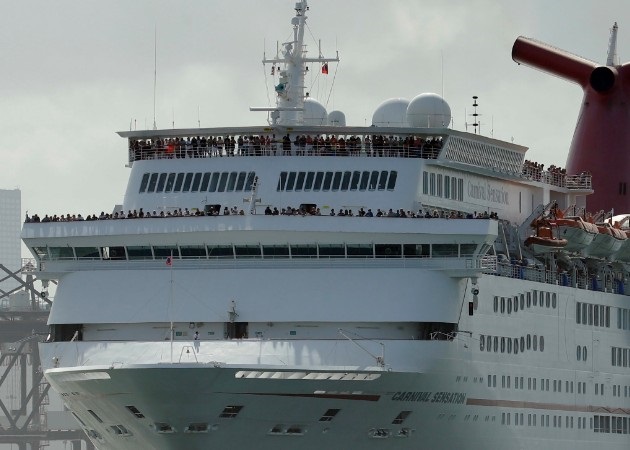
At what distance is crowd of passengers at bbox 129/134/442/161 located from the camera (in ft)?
204

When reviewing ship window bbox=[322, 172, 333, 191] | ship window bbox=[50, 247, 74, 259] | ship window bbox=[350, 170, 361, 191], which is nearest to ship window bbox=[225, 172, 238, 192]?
ship window bbox=[322, 172, 333, 191]

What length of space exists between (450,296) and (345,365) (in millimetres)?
4970

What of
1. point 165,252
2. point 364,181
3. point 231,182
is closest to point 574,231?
point 364,181

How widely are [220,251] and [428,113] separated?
39.2 ft

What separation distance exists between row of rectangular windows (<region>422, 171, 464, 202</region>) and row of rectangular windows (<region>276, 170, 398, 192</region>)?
50.3 inches

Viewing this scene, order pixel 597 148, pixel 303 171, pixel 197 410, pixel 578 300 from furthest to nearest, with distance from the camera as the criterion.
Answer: pixel 597 148
pixel 578 300
pixel 303 171
pixel 197 410

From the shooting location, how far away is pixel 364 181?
61.6 metres

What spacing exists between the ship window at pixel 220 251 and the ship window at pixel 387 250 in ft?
14.4

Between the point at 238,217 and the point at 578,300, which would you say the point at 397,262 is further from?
the point at 578,300

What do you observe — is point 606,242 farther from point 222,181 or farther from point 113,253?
point 113,253

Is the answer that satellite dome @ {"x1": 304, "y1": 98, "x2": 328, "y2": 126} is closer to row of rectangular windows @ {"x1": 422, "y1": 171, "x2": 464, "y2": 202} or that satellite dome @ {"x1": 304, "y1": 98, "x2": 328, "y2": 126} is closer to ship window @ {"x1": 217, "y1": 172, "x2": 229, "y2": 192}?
row of rectangular windows @ {"x1": 422, "y1": 171, "x2": 464, "y2": 202}

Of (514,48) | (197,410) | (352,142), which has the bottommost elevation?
(197,410)

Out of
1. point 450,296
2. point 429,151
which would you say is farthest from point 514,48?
point 450,296

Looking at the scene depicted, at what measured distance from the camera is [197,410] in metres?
54.0
